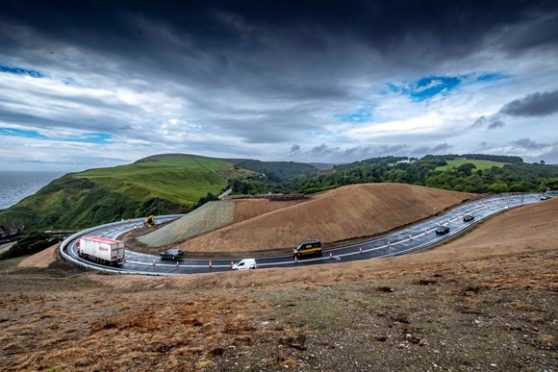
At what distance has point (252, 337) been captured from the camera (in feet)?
36.3

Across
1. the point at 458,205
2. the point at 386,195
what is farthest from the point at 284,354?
the point at 458,205

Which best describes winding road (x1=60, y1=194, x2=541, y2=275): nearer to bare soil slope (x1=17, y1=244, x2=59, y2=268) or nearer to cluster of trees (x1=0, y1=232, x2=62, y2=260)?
bare soil slope (x1=17, y1=244, x2=59, y2=268)

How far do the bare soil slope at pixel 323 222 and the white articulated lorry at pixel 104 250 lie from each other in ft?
32.1

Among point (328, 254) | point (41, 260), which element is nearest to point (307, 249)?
point (328, 254)

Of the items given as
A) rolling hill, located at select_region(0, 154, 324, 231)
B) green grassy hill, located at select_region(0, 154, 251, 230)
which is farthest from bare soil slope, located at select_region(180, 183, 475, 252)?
green grassy hill, located at select_region(0, 154, 251, 230)

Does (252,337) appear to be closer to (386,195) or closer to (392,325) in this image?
(392,325)

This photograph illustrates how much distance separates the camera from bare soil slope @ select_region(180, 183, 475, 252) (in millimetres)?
49688

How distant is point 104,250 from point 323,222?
113 feet

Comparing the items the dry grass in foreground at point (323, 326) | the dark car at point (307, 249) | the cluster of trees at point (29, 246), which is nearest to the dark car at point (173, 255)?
the dark car at point (307, 249)

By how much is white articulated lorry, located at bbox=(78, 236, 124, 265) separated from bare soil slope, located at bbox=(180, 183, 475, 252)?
9.80m

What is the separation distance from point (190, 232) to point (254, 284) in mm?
34617

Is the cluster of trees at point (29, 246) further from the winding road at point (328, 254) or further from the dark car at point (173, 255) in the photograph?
the dark car at point (173, 255)

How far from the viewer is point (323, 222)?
2172 inches

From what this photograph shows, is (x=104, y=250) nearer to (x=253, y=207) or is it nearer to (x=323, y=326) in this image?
(x=253, y=207)
